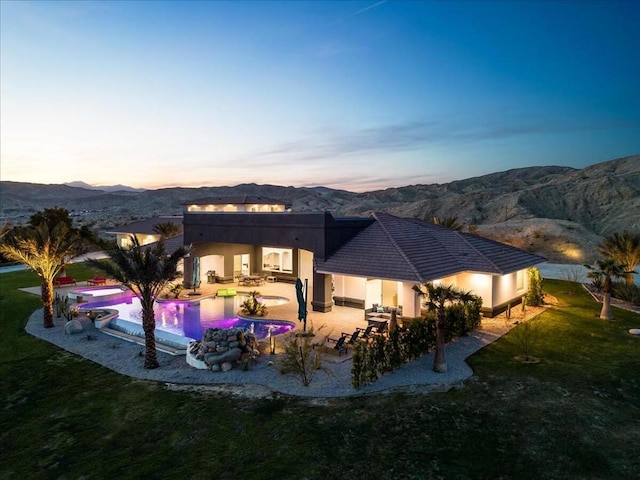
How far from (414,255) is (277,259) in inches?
582

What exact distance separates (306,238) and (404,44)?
22114mm

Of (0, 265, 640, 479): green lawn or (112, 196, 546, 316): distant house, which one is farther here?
(112, 196, 546, 316): distant house

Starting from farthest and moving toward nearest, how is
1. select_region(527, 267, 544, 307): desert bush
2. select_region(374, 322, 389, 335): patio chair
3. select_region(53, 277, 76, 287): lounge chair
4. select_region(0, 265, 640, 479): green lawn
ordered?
1. select_region(53, 277, 76, 287): lounge chair
2. select_region(527, 267, 544, 307): desert bush
3. select_region(374, 322, 389, 335): patio chair
4. select_region(0, 265, 640, 479): green lawn

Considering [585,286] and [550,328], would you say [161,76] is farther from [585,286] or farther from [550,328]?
[585,286]

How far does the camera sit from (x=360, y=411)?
421 inches

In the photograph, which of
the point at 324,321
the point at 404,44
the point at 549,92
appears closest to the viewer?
the point at 324,321

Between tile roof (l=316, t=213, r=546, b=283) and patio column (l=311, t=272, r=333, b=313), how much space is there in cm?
84

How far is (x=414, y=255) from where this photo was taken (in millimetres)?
20469

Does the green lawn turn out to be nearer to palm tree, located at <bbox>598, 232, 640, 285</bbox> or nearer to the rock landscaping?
the rock landscaping

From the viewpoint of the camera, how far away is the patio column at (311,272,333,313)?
21984 millimetres

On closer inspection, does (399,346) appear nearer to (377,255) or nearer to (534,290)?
(377,255)

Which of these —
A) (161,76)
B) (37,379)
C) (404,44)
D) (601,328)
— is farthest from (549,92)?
(37,379)

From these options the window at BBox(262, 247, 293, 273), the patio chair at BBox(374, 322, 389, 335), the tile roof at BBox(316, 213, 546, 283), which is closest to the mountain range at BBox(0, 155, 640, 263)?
the window at BBox(262, 247, 293, 273)

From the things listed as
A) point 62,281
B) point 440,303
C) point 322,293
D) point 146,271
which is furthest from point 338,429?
point 62,281
